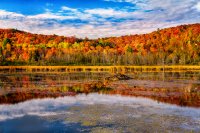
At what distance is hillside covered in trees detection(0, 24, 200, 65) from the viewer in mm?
138500

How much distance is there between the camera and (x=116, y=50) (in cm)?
17850

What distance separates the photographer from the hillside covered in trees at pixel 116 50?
138m

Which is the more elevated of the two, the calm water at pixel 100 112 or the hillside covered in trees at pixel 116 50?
the hillside covered in trees at pixel 116 50

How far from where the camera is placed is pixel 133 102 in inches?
1218

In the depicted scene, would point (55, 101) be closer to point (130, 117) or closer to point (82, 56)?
point (130, 117)

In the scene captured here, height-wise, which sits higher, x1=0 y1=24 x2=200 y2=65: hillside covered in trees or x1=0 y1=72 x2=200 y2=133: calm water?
x1=0 y1=24 x2=200 y2=65: hillside covered in trees

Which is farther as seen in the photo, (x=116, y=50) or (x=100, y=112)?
(x=116, y=50)

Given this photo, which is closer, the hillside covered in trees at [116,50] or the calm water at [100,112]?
the calm water at [100,112]

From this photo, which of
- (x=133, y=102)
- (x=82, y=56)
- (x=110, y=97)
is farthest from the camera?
(x=82, y=56)

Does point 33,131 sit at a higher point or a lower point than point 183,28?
lower

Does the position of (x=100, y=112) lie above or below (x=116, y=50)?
below

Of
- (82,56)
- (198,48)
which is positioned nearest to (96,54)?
(82,56)

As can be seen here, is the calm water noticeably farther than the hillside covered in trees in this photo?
No

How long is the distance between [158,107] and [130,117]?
5.13 m
